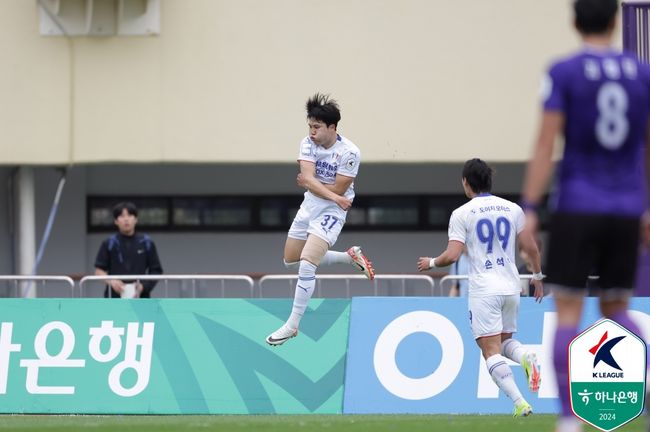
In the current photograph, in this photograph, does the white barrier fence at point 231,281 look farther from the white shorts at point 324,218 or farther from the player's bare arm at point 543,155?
the player's bare arm at point 543,155

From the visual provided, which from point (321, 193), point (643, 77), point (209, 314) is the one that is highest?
point (643, 77)

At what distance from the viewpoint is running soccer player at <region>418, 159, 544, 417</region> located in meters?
11.3

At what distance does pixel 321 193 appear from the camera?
40.2 ft

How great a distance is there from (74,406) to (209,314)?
156 centimetres

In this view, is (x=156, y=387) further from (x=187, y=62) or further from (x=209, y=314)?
(x=187, y=62)

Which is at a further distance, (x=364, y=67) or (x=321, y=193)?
(x=364, y=67)

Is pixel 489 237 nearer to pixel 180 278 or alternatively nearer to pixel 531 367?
pixel 531 367

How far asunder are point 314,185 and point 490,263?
1.78 metres

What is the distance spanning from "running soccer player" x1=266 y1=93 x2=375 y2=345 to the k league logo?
Result: 2105mm

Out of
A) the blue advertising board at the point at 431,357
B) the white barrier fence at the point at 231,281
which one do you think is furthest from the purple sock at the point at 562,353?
the white barrier fence at the point at 231,281

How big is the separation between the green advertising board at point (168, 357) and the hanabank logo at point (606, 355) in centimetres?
248

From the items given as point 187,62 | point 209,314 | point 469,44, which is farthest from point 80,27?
point 209,314

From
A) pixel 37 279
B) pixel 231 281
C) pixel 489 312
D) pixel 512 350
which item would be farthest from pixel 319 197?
pixel 37 279

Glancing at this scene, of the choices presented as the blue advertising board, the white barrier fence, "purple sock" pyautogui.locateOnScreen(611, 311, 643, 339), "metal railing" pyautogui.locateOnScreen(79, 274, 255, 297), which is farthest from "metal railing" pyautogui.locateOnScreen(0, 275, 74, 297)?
"purple sock" pyautogui.locateOnScreen(611, 311, 643, 339)
